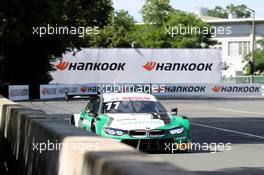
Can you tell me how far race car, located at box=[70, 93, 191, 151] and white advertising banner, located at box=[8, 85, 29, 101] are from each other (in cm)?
3190

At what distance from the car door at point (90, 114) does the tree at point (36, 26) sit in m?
3.02

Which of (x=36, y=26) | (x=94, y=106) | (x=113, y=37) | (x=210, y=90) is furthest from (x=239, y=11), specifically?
(x=94, y=106)

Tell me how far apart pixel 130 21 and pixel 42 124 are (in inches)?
3582

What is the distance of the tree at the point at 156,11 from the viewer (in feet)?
358

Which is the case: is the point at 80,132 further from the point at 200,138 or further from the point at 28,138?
the point at 200,138

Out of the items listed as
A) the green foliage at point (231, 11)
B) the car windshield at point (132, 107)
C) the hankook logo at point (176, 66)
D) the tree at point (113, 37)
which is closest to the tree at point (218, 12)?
the green foliage at point (231, 11)

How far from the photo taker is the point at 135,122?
13547mm

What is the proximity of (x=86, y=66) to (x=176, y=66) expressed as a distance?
27.7ft

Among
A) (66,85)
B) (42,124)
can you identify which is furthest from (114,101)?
(66,85)

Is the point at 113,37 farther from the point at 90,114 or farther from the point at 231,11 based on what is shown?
the point at 231,11

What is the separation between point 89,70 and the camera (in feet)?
198

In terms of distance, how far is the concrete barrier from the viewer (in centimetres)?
474

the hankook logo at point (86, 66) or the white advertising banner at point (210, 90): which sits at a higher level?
the hankook logo at point (86, 66)

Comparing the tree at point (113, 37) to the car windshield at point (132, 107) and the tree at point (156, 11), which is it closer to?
the tree at point (156, 11)
